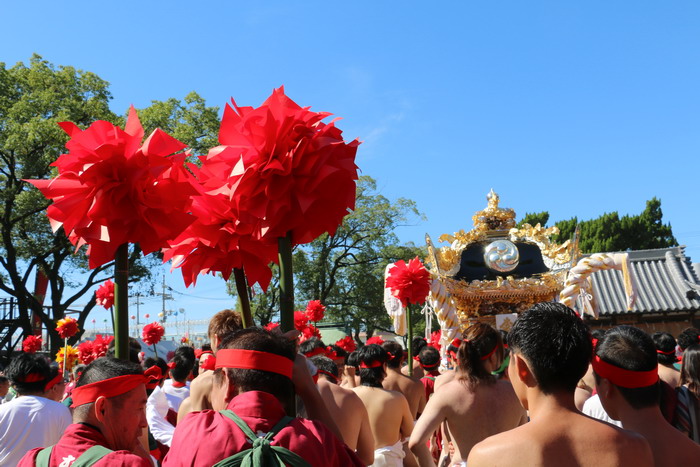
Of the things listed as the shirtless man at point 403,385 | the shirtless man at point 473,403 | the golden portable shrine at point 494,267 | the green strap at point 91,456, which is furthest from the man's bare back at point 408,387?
the green strap at point 91,456

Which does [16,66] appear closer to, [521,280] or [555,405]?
[521,280]

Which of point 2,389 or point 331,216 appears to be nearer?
point 331,216

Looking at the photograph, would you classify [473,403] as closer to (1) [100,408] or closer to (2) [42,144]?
(1) [100,408]

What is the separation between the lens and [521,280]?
11320mm

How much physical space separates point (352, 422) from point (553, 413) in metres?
2.63

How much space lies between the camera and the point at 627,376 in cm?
256

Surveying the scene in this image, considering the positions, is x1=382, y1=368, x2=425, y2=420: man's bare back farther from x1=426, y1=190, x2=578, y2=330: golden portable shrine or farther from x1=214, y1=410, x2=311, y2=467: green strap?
x1=214, y1=410, x2=311, y2=467: green strap

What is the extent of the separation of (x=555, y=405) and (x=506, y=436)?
19 cm

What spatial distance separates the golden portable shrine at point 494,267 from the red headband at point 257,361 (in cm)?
873

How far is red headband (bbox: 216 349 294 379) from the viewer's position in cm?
209

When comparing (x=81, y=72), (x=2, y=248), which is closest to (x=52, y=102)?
(x=81, y=72)

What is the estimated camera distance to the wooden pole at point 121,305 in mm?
2127

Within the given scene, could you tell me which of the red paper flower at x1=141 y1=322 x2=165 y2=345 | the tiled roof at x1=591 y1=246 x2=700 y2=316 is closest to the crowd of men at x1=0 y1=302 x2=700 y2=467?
the red paper flower at x1=141 y1=322 x2=165 y2=345

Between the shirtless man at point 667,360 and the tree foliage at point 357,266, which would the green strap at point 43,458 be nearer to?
the shirtless man at point 667,360
